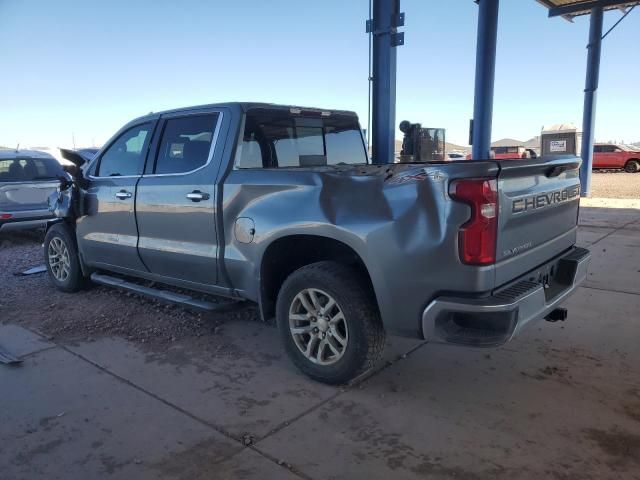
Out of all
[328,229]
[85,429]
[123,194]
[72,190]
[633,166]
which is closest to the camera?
[85,429]

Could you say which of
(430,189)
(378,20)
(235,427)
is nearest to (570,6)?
(378,20)

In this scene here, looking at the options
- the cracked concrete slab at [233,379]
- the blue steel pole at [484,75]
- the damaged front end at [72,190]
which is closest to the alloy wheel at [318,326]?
the cracked concrete slab at [233,379]

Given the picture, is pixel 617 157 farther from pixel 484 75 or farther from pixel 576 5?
pixel 484 75

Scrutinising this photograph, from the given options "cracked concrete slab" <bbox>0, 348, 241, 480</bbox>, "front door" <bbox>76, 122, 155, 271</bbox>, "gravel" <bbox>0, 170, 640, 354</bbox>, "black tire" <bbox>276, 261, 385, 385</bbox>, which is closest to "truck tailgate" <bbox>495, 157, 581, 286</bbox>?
"black tire" <bbox>276, 261, 385, 385</bbox>

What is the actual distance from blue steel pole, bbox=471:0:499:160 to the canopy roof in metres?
5.83

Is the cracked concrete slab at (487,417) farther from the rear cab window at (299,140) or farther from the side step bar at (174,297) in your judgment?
the rear cab window at (299,140)

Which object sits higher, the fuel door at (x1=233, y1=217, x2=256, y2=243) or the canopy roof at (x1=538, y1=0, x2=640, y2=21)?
the canopy roof at (x1=538, y1=0, x2=640, y2=21)

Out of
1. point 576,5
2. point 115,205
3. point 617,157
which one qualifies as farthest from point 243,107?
point 617,157

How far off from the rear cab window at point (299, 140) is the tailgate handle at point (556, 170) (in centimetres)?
196

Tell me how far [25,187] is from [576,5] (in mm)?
14292

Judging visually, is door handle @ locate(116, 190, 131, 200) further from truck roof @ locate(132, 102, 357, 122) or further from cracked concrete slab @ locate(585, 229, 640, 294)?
cracked concrete slab @ locate(585, 229, 640, 294)

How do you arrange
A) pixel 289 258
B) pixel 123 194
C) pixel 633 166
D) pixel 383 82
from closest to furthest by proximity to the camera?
pixel 289 258, pixel 123 194, pixel 383 82, pixel 633 166

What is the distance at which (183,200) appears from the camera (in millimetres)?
4121

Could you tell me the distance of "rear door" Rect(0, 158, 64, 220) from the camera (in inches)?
326
